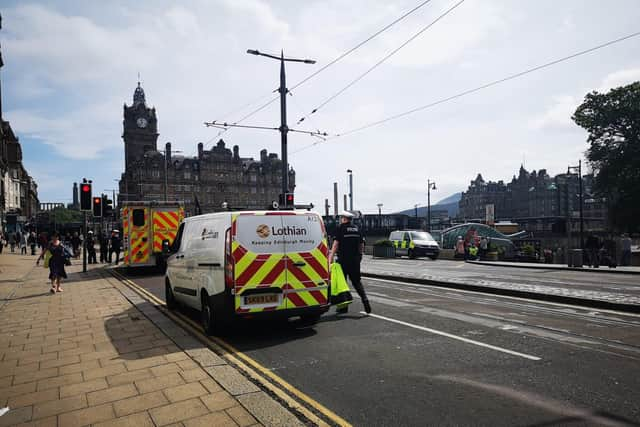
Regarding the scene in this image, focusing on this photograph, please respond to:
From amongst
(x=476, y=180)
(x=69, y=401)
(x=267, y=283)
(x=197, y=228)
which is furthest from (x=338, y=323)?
(x=476, y=180)

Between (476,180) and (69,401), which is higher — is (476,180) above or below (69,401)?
above

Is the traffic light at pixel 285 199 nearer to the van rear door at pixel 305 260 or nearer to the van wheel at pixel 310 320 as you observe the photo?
the van wheel at pixel 310 320

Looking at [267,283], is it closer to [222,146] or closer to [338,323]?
[338,323]

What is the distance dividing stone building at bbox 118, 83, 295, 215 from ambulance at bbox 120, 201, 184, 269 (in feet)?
269

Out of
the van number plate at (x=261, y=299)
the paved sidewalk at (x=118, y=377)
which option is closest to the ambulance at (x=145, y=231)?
the paved sidewalk at (x=118, y=377)

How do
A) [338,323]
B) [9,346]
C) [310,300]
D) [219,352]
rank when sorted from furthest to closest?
[338,323], [310,300], [9,346], [219,352]

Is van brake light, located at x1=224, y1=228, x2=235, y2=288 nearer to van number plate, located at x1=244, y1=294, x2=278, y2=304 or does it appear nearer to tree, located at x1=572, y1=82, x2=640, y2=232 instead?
van number plate, located at x1=244, y1=294, x2=278, y2=304

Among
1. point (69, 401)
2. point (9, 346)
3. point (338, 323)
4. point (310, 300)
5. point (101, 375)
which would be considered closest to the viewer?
point (69, 401)

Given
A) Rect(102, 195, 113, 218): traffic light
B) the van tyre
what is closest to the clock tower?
Rect(102, 195, 113, 218): traffic light

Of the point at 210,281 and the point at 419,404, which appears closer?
the point at 419,404

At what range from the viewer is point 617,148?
134ft

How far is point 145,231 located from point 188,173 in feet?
298

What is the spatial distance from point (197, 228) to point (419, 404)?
5.26 m

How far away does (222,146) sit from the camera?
108 meters
